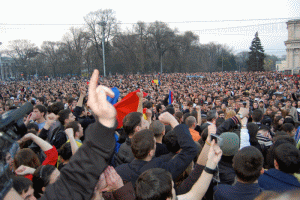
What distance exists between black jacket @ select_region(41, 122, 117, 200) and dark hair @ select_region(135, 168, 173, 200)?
609 millimetres

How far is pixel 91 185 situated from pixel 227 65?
3098 inches

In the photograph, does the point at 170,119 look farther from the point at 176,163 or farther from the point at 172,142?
the point at 172,142

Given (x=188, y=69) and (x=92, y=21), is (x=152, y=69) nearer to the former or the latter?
(x=188, y=69)

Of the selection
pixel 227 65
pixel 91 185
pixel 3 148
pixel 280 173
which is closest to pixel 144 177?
pixel 91 185

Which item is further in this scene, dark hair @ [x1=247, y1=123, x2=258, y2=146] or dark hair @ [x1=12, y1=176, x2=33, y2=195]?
dark hair @ [x1=247, y1=123, x2=258, y2=146]

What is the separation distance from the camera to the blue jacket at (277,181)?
215 cm

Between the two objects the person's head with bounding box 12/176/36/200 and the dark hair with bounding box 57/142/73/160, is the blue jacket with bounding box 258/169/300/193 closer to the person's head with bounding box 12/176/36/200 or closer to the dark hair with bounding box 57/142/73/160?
the person's head with bounding box 12/176/36/200

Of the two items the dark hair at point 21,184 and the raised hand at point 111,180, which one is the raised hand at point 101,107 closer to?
the raised hand at point 111,180

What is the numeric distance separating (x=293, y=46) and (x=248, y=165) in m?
49.3

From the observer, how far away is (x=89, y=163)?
106 cm

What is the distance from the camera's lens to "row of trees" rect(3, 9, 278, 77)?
45.8 meters

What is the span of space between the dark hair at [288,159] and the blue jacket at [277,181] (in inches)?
2.3

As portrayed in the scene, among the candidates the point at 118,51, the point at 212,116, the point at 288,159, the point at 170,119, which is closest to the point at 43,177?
the point at 170,119

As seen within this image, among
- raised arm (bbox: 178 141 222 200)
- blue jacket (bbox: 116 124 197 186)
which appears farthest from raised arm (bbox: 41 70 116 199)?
blue jacket (bbox: 116 124 197 186)
